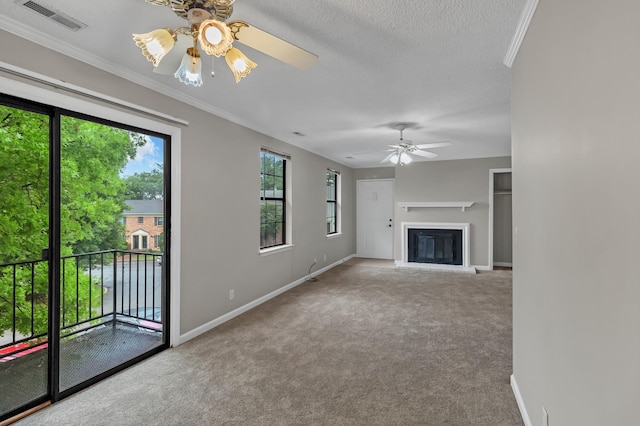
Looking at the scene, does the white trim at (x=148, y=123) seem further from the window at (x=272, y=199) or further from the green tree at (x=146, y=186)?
the window at (x=272, y=199)

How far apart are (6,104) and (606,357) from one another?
316 cm

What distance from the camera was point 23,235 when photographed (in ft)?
6.95

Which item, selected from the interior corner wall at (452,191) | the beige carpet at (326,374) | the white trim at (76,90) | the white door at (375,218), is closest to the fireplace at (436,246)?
the interior corner wall at (452,191)

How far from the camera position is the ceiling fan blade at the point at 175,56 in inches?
62.6

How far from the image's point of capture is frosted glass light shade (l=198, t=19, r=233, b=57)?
136 centimetres

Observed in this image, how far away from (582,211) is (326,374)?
7.05 ft

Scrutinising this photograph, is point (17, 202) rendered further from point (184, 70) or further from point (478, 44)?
point (478, 44)

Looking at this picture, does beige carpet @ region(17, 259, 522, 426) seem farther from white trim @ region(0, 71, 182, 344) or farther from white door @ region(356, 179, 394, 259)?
white door @ region(356, 179, 394, 259)

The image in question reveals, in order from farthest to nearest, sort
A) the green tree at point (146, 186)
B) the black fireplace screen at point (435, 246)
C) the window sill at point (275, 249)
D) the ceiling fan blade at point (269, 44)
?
the black fireplace screen at point (435, 246)
the window sill at point (275, 249)
the green tree at point (146, 186)
the ceiling fan blade at point (269, 44)

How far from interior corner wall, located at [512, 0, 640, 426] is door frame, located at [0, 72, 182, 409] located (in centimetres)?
284

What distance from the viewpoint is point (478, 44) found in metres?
2.14

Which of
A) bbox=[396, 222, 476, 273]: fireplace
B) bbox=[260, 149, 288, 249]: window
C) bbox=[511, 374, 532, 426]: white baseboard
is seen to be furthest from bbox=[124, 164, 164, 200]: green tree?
bbox=[396, 222, 476, 273]: fireplace

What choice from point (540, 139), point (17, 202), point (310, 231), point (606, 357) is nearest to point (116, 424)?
point (17, 202)

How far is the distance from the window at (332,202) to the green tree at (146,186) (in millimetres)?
4245
